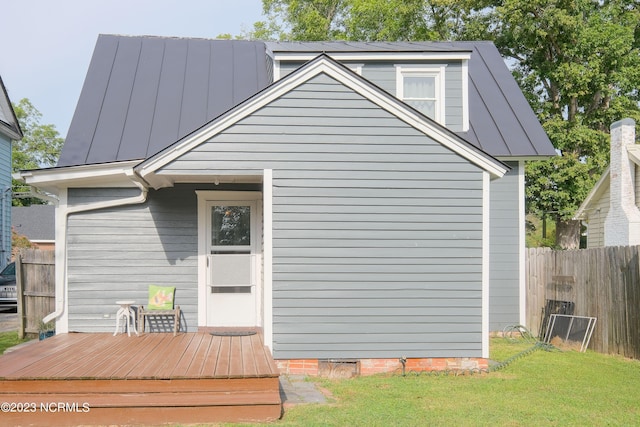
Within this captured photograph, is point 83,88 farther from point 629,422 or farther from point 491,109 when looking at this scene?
point 629,422

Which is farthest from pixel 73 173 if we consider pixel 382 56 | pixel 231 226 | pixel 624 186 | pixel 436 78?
pixel 624 186

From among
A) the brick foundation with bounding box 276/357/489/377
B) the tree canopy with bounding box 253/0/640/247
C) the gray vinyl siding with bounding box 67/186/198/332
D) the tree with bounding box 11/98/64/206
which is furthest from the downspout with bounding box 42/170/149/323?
the tree with bounding box 11/98/64/206

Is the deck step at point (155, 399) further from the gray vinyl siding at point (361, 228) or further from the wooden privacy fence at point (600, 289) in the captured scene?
the wooden privacy fence at point (600, 289)

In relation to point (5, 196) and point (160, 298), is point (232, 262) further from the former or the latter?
Result: point (5, 196)

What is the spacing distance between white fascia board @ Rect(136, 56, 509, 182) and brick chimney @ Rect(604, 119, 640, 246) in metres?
9.72

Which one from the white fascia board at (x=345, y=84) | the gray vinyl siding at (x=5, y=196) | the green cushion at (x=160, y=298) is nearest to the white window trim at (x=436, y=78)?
the white fascia board at (x=345, y=84)

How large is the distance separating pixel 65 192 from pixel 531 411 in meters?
7.48

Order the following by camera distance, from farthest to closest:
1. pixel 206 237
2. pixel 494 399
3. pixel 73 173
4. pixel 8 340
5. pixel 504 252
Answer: pixel 504 252, pixel 8 340, pixel 206 237, pixel 73 173, pixel 494 399

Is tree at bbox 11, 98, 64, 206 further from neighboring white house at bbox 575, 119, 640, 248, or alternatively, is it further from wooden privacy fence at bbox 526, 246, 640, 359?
wooden privacy fence at bbox 526, 246, 640, 359

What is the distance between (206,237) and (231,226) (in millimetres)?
465

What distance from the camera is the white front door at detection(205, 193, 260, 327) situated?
10406mm

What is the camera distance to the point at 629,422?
6.61 meters

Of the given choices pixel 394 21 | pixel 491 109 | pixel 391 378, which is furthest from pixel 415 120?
pixel 394 21

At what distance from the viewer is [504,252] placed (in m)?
12.6
